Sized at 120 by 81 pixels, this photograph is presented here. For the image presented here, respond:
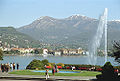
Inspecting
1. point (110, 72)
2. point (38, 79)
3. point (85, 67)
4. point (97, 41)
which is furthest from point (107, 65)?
point (97, 41)

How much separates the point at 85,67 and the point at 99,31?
25.3 meters

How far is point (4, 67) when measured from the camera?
34781 millimetres

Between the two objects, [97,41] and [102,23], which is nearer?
[102,23]

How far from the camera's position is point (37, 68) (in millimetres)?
42750

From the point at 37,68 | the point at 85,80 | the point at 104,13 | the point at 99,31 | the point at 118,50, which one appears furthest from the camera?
the point at 99,31

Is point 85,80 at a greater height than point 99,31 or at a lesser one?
lesser

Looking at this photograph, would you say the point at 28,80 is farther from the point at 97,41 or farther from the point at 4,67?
the point at 97,41

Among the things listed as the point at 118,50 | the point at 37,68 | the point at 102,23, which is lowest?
the point at 37,68

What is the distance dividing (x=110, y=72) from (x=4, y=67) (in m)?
14.4

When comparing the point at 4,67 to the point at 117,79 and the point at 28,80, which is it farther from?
the point at 117,79

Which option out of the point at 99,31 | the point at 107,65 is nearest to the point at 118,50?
the point at 107,65

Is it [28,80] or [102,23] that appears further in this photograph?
[102,23]

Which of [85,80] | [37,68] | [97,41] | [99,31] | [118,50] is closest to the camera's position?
[118,50]

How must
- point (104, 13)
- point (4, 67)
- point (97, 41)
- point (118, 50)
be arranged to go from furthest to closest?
point (97, 41) < point (104, 13) < point (4, 67) < point (118, 50)
